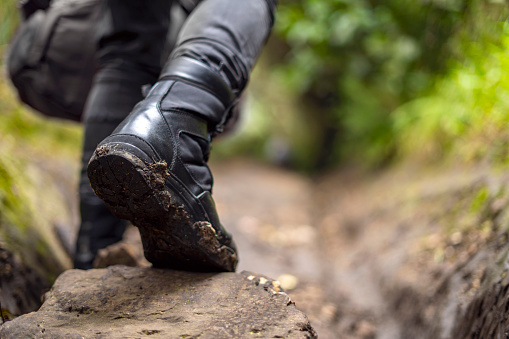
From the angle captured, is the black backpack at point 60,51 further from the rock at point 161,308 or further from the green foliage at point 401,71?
the green foliage at point 401,71

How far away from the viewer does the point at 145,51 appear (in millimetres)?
1370

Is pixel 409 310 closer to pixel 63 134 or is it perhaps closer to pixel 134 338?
pixel 134 338

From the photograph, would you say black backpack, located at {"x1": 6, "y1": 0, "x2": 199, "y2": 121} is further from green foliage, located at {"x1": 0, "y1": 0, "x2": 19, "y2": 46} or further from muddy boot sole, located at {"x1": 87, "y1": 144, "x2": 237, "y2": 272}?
green foliage, located at {"x1": 0, "y1": 0, "x2": 19, "y2": 46}

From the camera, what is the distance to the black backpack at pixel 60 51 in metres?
1.67

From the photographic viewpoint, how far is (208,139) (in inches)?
45.1

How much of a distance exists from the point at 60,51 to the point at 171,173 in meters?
1.04

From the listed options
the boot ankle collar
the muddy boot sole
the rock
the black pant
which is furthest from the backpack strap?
the rock

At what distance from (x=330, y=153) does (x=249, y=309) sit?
5.36 meters

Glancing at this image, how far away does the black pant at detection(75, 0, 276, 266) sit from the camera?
1.18 meters

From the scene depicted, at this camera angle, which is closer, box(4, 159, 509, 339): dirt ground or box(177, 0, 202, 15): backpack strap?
box(4, 159, 509, 339): dirt ground

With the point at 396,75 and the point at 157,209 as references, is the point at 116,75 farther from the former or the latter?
the point at 396,75

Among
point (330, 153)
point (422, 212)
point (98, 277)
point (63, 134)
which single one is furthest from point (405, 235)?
point (330, 153)

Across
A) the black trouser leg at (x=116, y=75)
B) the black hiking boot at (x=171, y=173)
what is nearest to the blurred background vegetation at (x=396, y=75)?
the black hiking boot at (x=171, y=173)

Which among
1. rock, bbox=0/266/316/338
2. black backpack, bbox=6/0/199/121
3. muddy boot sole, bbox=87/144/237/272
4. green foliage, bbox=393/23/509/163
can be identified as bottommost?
rock, bbox=0/266/316/338
